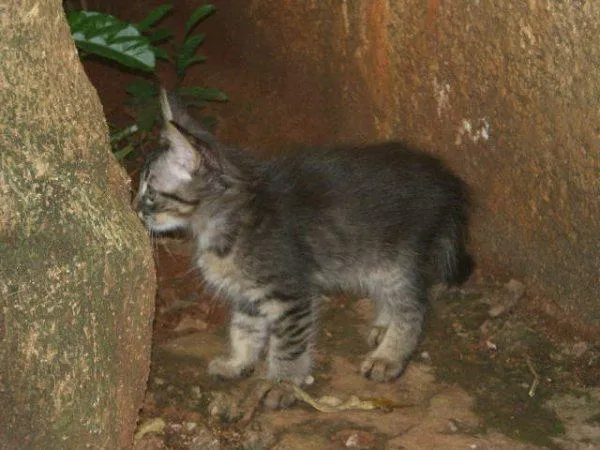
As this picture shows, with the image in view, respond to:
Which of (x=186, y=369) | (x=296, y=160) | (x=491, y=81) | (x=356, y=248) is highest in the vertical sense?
(x=491, y=81)

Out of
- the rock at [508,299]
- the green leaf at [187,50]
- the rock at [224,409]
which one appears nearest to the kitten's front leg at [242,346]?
the rock at [224,409]

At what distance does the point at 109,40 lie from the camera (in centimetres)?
531

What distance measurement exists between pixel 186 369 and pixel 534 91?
2063mm

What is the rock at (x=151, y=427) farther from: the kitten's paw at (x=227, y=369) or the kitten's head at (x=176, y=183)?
the kitten's head at (x=176, y=183)

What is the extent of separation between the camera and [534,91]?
182 inches

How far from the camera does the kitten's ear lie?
442 cm

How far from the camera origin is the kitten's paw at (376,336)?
5.18m

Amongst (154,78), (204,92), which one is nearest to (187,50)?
(204,92)

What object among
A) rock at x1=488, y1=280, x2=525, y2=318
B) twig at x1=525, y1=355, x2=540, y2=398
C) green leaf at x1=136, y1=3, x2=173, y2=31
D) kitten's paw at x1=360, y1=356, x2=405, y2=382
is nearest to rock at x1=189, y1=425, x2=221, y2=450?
kitten's paw at x1=360, y1=356, x2=405, y2=382

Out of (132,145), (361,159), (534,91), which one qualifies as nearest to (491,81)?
(534,91)

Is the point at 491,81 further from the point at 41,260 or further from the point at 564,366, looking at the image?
the point at 41,260

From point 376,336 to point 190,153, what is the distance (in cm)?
139

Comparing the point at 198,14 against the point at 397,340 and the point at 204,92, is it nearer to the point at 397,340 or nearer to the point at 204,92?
the point at 204,92

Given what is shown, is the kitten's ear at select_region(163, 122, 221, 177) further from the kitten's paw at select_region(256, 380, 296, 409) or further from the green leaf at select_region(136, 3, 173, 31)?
the green leaf at select_region(136, 3, 173, 31)
